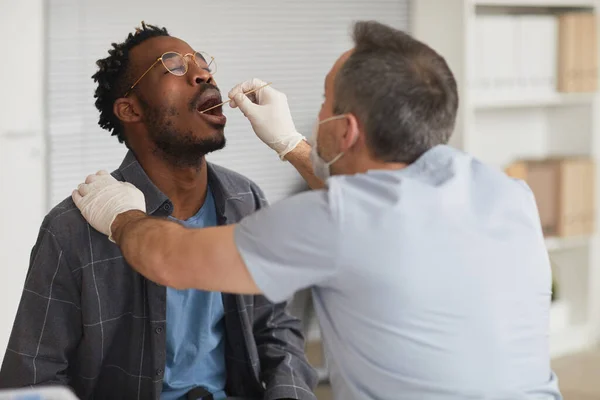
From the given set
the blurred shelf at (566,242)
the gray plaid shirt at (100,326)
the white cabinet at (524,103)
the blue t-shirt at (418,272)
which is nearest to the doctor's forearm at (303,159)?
the gray plaid shirt at (100,326)

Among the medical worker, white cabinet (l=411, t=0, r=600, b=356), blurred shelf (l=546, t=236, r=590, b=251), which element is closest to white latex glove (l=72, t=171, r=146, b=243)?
the medical worker

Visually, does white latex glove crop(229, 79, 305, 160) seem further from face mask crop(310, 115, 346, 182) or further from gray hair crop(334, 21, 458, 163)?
gray hair crop(334, 21, 458, 163)

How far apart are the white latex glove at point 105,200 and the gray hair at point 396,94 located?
440mm

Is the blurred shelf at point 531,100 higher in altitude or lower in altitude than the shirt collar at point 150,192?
lower

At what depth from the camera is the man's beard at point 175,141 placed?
1902 millimetres

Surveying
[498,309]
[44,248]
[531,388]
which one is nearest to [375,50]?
[498,309]

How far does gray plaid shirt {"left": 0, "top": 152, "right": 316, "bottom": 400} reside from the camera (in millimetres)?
1695

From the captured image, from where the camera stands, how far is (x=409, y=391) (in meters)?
1.33

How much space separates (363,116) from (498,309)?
1.13 feet

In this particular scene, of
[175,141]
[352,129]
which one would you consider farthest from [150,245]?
[175,141]

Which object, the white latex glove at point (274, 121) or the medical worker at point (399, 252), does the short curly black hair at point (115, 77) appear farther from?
the medical worker at point (399, 252)

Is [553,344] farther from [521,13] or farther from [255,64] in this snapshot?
[255,64]

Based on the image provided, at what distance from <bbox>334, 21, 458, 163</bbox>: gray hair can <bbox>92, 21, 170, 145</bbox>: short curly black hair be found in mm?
674

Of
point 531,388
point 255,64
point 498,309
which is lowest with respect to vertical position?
point 531,388
